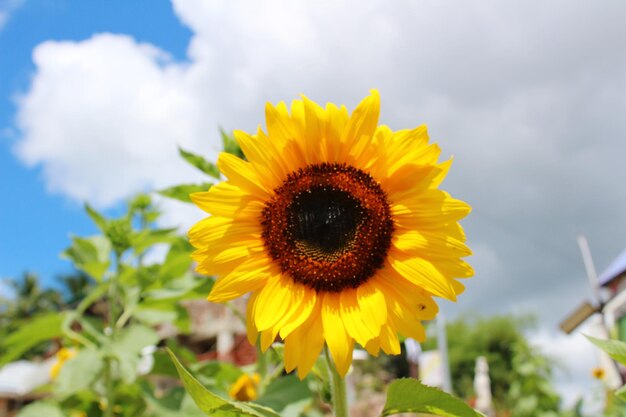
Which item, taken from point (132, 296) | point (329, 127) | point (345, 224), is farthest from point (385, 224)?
point (132, 296)

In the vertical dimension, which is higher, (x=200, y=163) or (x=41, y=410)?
(x=200, y=163)

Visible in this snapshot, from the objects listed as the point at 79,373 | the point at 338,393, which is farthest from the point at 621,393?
the point at 79,373

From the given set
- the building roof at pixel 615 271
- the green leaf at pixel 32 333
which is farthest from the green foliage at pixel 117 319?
the building roof at pixel 615 271

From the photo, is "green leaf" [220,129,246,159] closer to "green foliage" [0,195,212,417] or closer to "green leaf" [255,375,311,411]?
"green foliage" [0,195,212,417]

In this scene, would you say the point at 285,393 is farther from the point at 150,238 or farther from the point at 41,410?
the point at 41,410

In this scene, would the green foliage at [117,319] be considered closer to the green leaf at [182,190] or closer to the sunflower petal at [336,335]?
the green leaf at [182,190]
